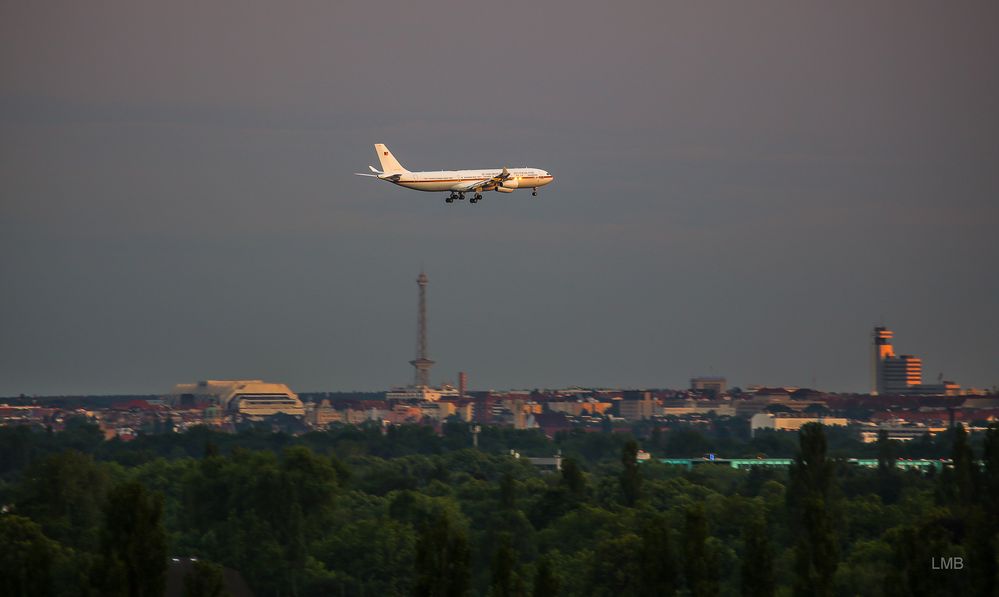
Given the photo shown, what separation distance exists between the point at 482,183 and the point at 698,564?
215 feet

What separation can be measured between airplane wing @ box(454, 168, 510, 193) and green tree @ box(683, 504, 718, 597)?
6213 centimetres

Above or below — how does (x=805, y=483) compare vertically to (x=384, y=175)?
below

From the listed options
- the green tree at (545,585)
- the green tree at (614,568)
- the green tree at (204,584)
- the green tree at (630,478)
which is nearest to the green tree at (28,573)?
the green tree at (204,584)

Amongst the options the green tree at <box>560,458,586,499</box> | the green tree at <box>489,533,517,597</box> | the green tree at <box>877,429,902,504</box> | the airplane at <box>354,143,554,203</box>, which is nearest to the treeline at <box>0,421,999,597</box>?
the green tree at <box>489,533,517,597</box>

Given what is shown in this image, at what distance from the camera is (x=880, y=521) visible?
134 metres

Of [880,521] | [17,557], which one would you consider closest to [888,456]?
[880,521]

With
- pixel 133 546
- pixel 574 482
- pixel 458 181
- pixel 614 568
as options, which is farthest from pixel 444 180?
pixel 133 546

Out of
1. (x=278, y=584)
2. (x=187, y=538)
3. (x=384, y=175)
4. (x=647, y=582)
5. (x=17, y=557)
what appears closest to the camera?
(x=647, y=582)

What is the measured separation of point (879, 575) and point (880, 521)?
32.9 meters

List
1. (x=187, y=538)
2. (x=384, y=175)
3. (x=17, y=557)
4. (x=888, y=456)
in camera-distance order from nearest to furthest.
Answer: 1. (x=17, y=557)
2. (x=187, y=538)
3. (x=384, y=175)
4. (x=888, y=456)

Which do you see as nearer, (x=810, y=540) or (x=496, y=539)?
(x=810, y=540)

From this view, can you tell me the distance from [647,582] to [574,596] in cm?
1654

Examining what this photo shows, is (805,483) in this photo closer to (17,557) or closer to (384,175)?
(384,175)

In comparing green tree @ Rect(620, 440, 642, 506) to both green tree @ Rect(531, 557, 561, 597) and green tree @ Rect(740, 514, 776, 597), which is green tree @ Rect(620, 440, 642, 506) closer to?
green tree @ Rect(740, 514, 776, 597)
